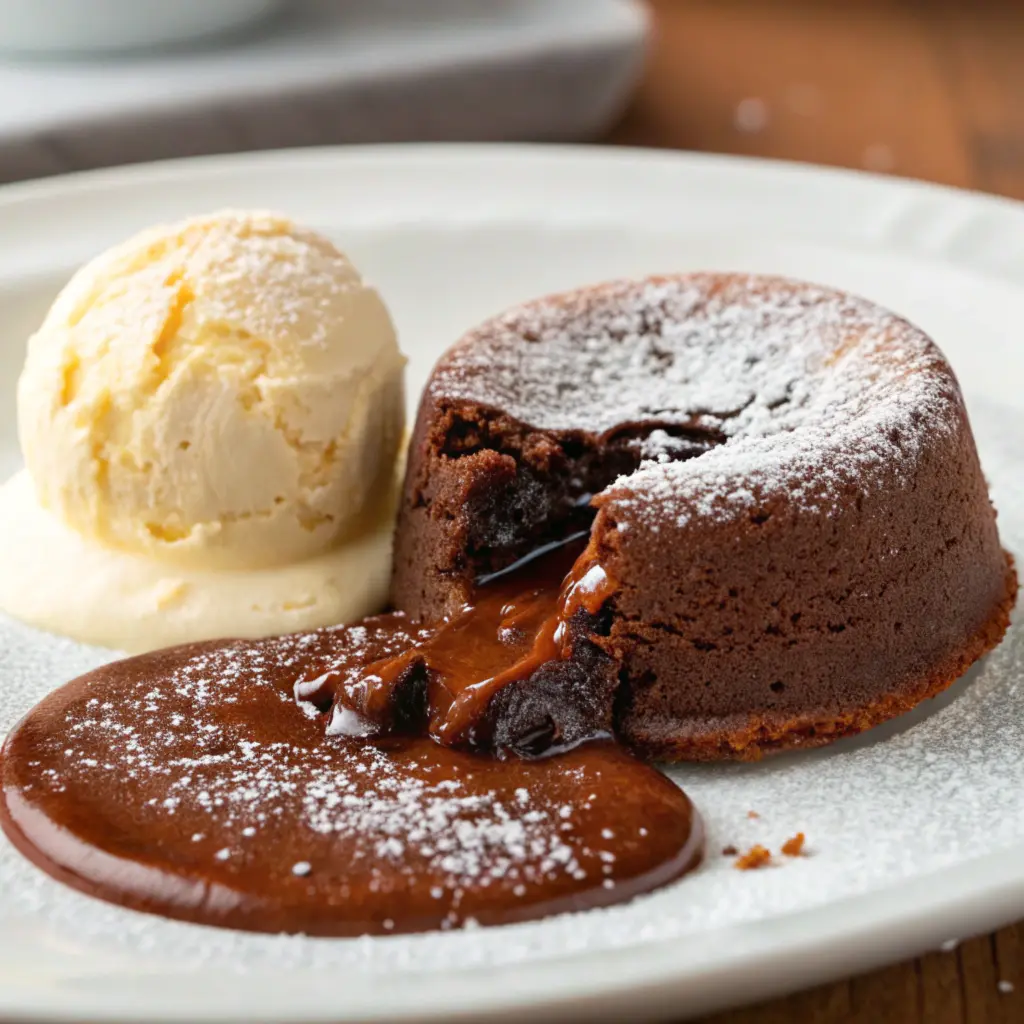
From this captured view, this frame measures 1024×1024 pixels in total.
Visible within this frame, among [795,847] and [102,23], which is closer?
[795,847]

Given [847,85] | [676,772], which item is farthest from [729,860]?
[847,85]

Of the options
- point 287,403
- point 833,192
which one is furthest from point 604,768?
point 833,192

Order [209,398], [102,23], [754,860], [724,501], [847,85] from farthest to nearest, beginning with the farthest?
[847,85], [102,23], [209,398], [724,501], [754,860]

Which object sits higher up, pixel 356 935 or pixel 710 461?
pixel 710 461

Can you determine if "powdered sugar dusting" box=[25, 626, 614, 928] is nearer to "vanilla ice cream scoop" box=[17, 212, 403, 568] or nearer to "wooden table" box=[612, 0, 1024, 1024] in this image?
"vanilla ice cream scoop" box=[17, 212, 403, 568]

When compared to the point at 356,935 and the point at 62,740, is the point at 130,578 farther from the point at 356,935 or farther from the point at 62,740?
the point at 356,935

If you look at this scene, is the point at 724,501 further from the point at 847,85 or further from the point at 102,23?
the point at 847,85
